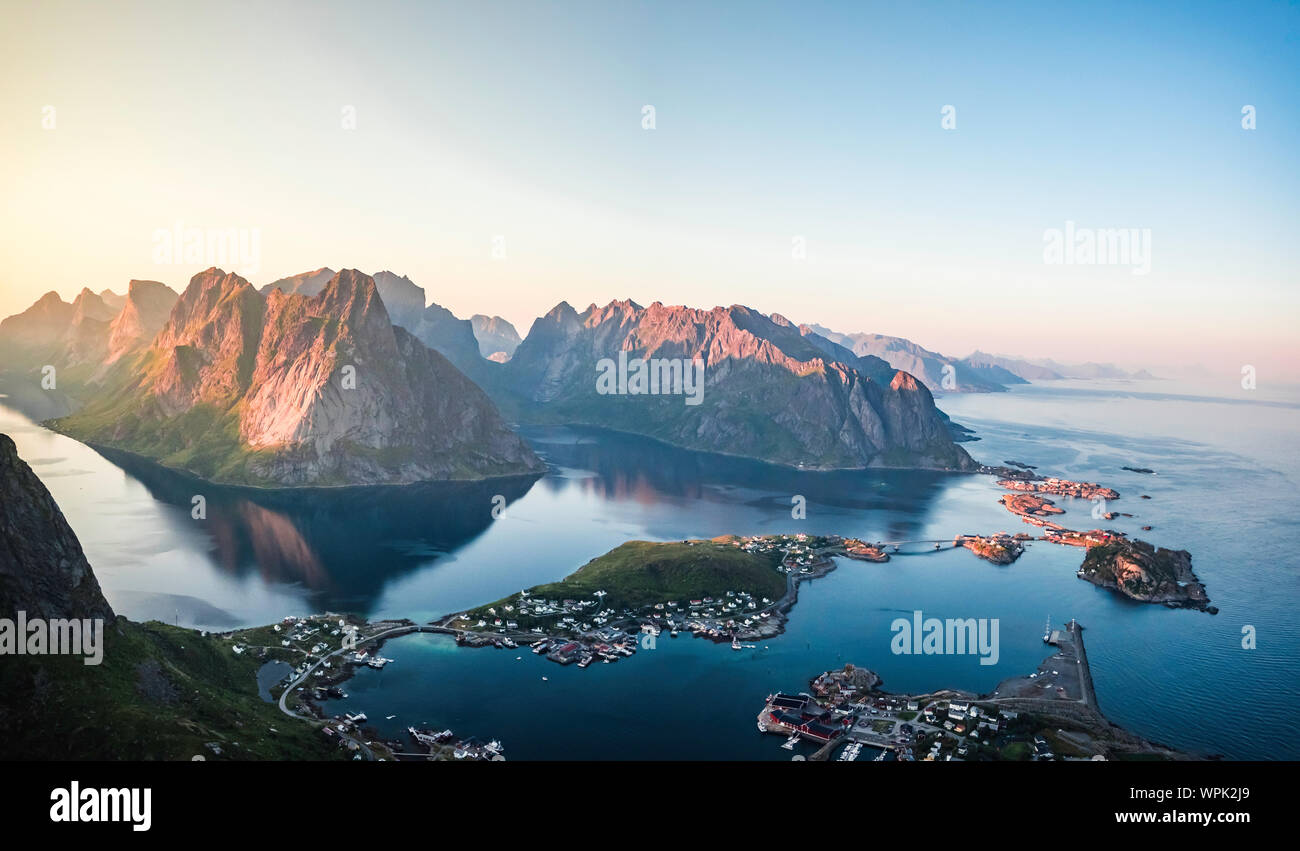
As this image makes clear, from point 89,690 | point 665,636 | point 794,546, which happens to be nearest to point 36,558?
point 89,690

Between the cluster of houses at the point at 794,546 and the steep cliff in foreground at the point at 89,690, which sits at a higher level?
the steep cliff in foreground at the point at 89,690

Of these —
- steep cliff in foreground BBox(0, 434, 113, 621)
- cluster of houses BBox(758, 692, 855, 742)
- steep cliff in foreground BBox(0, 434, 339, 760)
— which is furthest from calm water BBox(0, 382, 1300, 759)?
steep cliff in foreground BBox(0, 434, 113, 621)

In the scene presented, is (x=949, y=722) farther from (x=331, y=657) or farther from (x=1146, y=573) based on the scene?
(x=1146, y=573)

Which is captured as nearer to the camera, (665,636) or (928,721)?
(928,721)

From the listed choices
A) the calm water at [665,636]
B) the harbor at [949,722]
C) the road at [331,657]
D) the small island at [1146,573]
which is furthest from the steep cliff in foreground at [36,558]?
the small island at [1146,573]

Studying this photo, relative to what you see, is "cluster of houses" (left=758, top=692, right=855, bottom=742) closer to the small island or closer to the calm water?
the calm water

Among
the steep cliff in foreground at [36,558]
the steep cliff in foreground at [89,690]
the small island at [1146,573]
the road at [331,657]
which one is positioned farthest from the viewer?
the small island at [1146,573]

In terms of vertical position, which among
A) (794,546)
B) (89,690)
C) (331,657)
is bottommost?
(331,657)

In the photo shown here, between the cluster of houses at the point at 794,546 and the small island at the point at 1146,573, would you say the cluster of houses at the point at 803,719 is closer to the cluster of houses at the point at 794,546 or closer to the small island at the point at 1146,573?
the cluster of houses at the point at 794,546

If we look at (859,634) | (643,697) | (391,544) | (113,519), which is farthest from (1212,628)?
(113,519)
